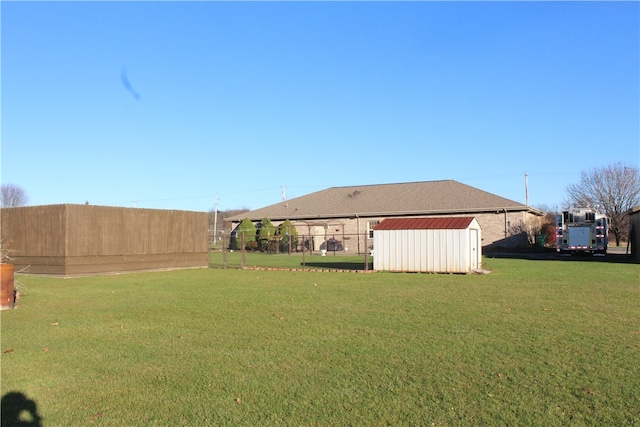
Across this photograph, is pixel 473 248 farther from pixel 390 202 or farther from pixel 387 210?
pixel 390 202

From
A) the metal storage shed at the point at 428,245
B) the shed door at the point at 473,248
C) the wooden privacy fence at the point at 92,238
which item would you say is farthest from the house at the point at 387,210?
the shed door at the point at 473,248

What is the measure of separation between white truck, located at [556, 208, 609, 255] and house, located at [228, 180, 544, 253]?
8.01m

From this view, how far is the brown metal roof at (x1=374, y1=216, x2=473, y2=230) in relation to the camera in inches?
821

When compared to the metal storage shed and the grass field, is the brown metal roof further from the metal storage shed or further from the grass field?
the grass field

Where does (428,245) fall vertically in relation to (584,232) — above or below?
below

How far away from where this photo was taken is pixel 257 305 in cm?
1180

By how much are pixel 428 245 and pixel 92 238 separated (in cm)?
1327

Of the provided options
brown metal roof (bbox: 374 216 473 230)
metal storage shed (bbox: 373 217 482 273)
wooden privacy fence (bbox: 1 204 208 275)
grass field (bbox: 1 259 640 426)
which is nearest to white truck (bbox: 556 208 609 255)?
metal storage shed (bbox: 373 217 482 273)

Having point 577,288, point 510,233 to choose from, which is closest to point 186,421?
point 577,288

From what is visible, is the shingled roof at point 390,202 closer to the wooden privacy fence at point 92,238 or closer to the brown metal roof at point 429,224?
the brown metal roof at point 429,224

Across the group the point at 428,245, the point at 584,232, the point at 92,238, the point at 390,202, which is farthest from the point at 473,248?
the point at 390,202

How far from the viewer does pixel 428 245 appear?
21.0 m

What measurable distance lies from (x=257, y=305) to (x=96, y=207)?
1296 centimetres

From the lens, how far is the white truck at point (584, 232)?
95.2ft
